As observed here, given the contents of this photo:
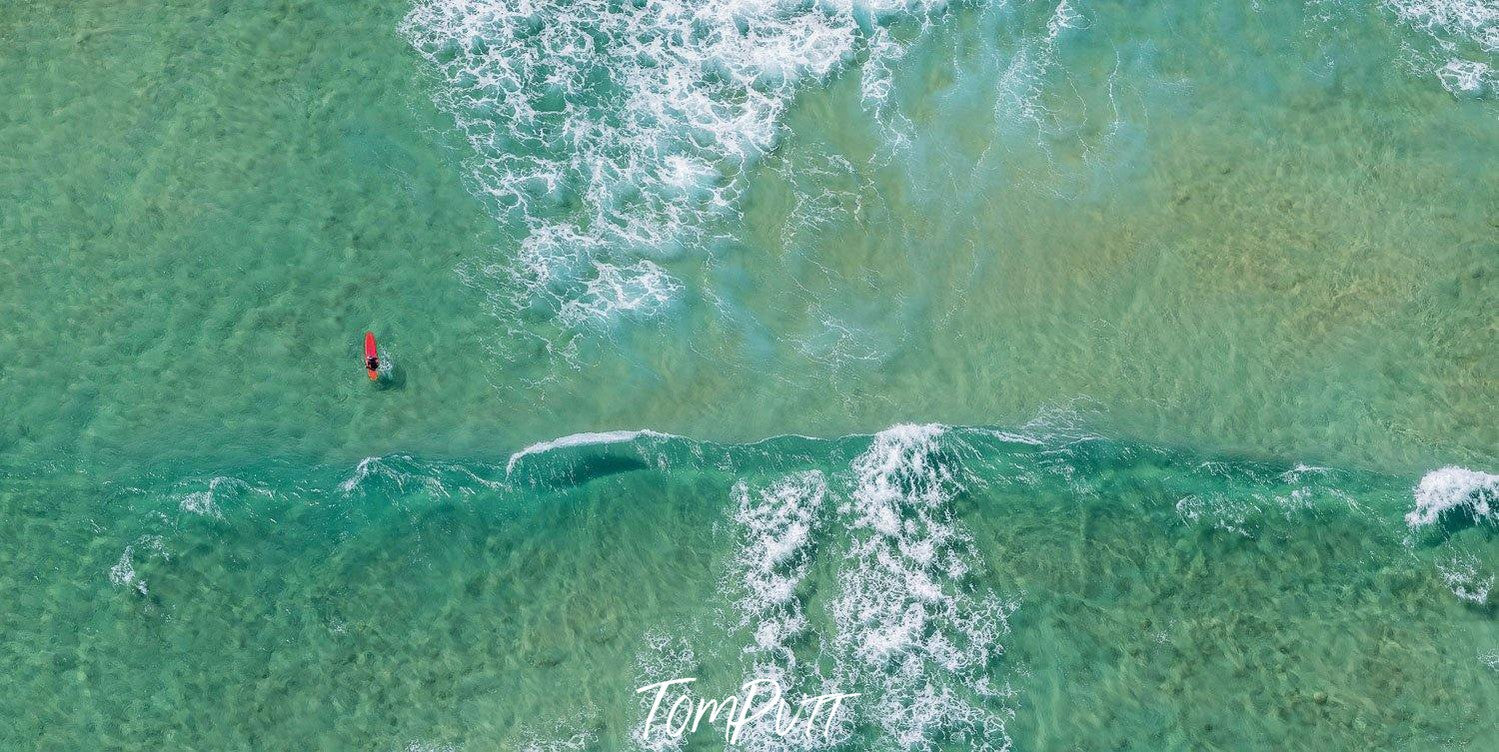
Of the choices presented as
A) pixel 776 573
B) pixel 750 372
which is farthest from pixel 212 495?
pixel 776 573

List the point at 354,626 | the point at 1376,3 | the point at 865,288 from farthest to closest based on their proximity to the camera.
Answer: the point at 1376,3 < the point at 865,288 < the point at 354,626

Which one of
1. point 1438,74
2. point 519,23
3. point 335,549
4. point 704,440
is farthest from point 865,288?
point 1438,74

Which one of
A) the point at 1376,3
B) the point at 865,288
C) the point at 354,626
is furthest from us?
the point at 1376,3

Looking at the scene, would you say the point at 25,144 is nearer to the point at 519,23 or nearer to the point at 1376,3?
the point at 519,23

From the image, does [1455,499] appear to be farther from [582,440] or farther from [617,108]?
[617,108]

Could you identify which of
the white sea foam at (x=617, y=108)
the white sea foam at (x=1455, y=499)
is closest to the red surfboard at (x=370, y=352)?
the white sea foam at (x=617, y=108)

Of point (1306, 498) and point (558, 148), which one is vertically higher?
point (558, 148)

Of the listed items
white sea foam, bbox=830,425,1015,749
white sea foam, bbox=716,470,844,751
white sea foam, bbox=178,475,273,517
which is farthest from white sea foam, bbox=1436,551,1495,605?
white sea foam, bbox=178,475,273,517
